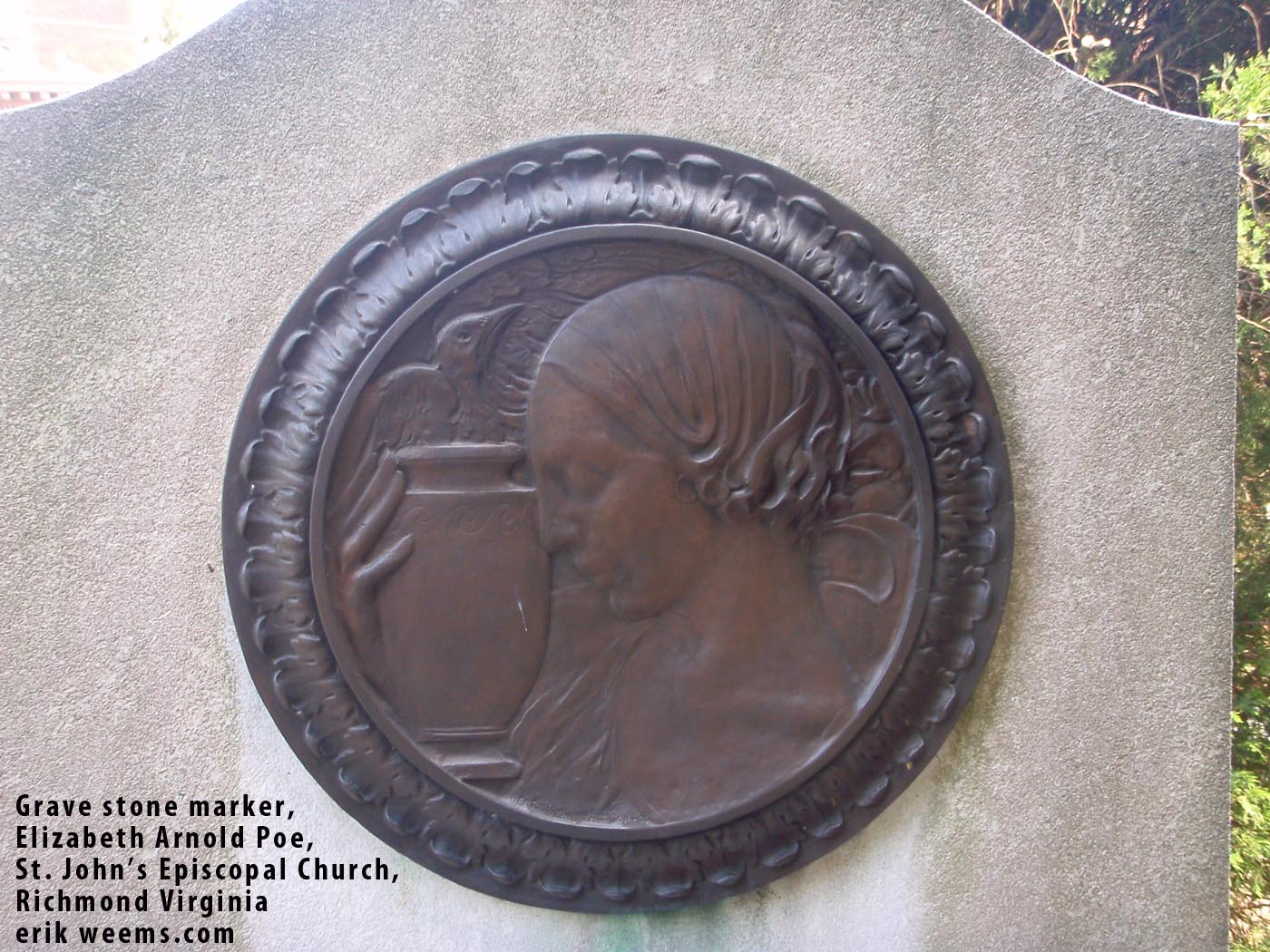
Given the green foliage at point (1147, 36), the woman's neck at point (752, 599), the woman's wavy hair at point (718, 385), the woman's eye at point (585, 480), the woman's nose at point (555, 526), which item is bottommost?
the woman's neck at point (752, 599)

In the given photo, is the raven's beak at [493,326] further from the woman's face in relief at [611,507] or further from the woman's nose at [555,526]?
the woman's nose at [555,526]

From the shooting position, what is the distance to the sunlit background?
496 inches

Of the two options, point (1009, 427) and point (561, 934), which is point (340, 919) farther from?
point (1009, 427)

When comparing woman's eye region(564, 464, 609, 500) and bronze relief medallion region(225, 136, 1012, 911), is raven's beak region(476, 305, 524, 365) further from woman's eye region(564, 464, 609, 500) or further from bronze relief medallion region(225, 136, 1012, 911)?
woman's eye region(564, 464, 609, 500)

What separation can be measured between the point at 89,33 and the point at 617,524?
52.6 ft

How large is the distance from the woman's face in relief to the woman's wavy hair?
0.04 meters

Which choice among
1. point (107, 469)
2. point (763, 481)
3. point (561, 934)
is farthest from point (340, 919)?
point (763, 481)

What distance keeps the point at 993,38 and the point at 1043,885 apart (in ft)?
6.14

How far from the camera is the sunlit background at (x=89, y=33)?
12586 millimetres

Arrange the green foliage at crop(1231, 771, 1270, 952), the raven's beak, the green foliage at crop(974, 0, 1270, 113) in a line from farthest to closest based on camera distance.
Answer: the green foliage at crop(974, 0, 1270, 113) < the green foliage at crop(1231, 771, 1270, 952) < the raven's beak

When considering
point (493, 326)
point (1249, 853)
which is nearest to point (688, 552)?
point (493, 326)

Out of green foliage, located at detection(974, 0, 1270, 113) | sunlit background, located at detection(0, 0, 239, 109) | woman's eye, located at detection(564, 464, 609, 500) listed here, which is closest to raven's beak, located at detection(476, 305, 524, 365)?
woman's eye, located at detection(564, 464, 609, 500)

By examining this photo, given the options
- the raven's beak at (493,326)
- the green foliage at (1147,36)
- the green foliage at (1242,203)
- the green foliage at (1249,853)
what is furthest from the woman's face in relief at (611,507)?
the green foliage at (1147,36)

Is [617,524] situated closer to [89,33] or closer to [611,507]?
[611,507]
